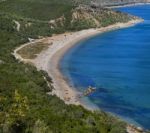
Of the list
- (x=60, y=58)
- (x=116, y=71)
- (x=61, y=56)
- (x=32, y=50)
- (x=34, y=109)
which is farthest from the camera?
(x=32, y=50)

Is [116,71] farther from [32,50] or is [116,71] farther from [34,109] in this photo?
[34,109]

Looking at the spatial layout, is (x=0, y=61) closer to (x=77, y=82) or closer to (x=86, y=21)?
(x=77, y=82)

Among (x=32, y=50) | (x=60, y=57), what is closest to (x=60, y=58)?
(x=60, y=57)

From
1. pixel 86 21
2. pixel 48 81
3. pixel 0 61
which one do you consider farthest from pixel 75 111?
pixel 86 21

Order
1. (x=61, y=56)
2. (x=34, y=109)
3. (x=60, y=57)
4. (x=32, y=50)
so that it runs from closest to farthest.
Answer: (x=34, y=109), (x=60, y=57), (x=61, y=56), (x=32, y=50)

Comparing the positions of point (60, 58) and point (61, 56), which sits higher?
point (60, 58)

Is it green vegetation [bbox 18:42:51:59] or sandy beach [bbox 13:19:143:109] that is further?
green vegetation [bbox 18:42:51:59]

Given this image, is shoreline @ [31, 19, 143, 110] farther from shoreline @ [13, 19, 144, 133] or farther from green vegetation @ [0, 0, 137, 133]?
green vegetation @ [0, 0, 137, 133]

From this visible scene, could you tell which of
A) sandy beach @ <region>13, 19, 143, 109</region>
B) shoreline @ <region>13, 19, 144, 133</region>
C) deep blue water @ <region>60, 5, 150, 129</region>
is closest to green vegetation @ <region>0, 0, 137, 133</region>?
shoreline @ <region>13, 19, 144, 133</region>
